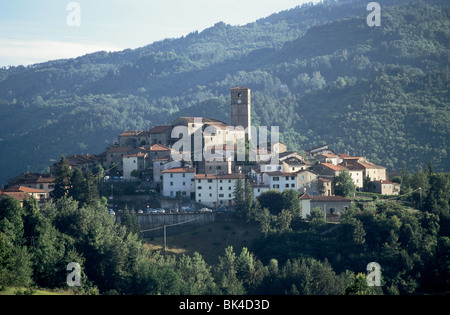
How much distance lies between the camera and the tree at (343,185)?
221 feet

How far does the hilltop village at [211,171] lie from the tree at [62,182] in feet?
9.01

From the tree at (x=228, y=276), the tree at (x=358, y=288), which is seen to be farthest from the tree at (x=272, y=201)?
the tree at (x=358, y=288)

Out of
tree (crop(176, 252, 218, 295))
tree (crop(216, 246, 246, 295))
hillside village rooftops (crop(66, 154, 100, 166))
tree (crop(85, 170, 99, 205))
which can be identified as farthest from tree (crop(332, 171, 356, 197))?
hillside village rooftops (crop(66, 154, 100, 166))

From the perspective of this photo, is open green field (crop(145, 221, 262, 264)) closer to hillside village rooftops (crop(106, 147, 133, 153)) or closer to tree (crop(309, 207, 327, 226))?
tree (crop(309, 207, 327, 226))

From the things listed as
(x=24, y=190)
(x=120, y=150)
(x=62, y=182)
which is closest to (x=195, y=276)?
(x=62, y=182)

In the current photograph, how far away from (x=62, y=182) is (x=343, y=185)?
2532cm

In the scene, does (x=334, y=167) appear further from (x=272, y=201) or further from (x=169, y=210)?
(x=169, y=210)

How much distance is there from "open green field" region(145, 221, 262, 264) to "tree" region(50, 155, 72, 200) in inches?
361

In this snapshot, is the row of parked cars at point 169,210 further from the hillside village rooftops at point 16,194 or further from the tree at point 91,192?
the hillside village rooftops at point 16,194

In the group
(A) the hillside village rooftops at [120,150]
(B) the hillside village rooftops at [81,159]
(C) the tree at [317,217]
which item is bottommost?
(C) the tree at [317,217]

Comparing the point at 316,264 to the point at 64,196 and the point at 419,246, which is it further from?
the point at 64,196

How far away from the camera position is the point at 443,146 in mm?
128000

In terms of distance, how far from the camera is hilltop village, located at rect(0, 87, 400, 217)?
67.2 metres
